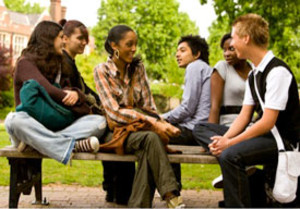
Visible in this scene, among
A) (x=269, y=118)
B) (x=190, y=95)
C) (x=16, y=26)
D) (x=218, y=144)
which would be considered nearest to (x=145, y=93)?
(x=190, y=95)

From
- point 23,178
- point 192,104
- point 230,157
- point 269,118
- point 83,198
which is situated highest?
point 269,118

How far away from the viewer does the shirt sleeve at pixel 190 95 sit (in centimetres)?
585

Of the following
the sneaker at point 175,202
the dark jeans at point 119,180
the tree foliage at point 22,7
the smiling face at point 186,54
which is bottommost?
the dark jeans at point 119,180

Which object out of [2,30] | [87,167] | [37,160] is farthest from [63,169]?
[2,30]

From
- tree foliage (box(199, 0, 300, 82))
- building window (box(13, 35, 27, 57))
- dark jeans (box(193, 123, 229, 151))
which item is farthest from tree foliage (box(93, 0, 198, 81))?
dark jeans (box(193, 123, 229, 151))

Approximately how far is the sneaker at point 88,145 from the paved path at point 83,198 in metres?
1.19

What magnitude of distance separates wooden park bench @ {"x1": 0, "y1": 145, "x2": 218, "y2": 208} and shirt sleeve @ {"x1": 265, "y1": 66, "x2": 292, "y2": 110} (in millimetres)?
864

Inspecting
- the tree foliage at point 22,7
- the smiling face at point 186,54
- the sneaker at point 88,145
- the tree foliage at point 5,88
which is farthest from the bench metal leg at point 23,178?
the tree foliage at point 22,7

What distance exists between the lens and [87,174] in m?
8.47

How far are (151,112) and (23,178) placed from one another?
1.48 metres

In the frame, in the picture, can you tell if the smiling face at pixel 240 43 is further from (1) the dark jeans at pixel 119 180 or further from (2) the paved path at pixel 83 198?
(2) the paved path at pixel 83 198

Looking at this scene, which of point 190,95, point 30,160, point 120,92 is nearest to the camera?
point 120,92

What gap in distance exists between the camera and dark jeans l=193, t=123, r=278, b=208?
4.44 meters

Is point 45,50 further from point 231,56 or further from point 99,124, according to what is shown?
point 231,56
